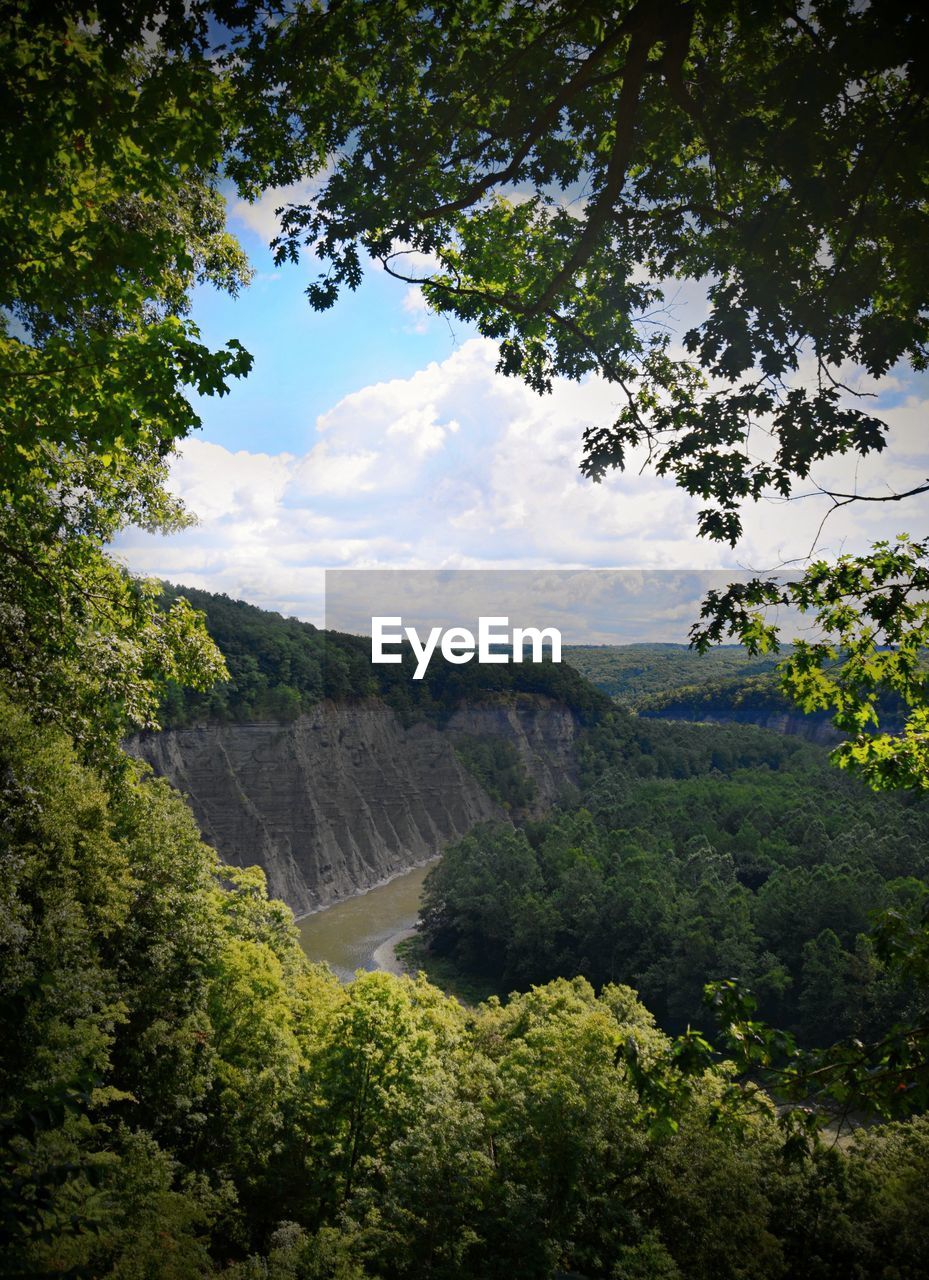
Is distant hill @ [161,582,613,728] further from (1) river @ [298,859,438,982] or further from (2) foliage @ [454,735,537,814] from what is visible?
(1) river @ [298,859,438,982]

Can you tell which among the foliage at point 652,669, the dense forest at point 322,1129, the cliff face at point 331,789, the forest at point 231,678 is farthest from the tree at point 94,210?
the foliage at point 652,669

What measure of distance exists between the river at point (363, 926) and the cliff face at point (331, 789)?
1360 mm

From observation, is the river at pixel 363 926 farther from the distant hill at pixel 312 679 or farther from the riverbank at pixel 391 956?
the distant hill at pixel 312 679

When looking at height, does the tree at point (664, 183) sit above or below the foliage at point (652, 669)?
above

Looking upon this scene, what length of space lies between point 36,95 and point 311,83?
1.95 meters

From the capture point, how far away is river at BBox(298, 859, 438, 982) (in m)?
41.2

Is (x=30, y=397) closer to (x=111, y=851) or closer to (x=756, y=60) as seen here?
(x=756, y=60)

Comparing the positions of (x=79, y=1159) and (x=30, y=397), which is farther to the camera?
(x=79, y=1159)

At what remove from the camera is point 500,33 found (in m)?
5.24

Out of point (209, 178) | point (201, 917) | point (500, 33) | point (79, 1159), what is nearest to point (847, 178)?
point (500, 33)

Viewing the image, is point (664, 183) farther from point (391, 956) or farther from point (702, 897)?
point (391, 956)

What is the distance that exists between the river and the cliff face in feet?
4.46

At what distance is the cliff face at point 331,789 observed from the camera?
156 ft

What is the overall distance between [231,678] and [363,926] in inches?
1537
